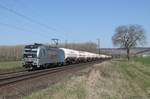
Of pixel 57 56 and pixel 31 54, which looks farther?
pixel 57 56

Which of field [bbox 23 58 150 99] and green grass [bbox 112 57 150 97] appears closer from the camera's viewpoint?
field [bbox 23 58 150 99]

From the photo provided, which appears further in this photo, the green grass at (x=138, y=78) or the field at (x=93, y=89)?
the green grass at (x=138, y=78)

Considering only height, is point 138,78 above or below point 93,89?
below

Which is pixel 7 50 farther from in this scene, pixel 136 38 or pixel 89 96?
pixel 89 96

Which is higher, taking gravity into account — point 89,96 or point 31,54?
point 31,54

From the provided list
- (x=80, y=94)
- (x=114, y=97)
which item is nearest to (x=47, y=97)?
(x=80, y=94)

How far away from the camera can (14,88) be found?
18.5m

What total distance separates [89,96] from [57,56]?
38.0m

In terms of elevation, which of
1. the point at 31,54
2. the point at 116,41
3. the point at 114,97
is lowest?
the point at 114,97

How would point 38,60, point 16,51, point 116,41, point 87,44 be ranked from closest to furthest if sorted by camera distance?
point 38,60, point 116,41, point 16,51, point 87,44

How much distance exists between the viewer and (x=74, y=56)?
71.7 meters

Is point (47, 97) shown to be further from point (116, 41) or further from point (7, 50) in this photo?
point (7, 50)

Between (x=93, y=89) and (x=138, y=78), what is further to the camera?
(x=138, y=78)

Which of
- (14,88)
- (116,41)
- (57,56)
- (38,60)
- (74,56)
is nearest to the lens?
(14,88)
